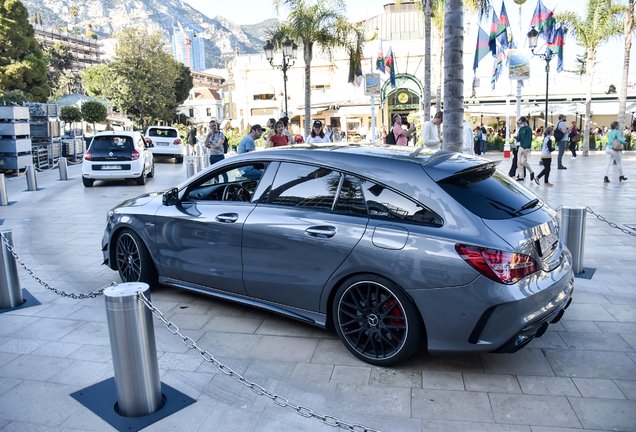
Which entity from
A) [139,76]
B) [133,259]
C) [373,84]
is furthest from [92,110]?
[133,259]

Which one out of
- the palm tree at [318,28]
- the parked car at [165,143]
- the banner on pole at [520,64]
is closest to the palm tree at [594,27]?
the banner on pole at [520,64]

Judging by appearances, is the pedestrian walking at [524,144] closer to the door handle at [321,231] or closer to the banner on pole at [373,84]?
the banner on pole at [373,84]

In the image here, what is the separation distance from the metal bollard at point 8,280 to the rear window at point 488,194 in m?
4.15

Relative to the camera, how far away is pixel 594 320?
15.1 feet

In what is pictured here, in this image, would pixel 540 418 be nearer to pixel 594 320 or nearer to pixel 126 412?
pixel 594 320

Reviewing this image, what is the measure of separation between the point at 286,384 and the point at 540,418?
162 cm

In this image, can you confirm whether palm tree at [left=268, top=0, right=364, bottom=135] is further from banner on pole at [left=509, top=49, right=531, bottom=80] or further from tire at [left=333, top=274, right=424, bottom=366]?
tire at [left=333, top=274, right=424, bottom=366]

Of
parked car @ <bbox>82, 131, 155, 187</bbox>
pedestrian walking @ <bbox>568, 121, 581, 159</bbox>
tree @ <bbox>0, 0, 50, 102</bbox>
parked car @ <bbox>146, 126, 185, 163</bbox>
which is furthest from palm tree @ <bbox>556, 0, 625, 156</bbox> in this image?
tree @ <bbox>0, 0, 50, 102</bbox>

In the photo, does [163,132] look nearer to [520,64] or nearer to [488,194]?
[520,64]

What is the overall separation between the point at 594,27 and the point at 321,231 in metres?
29.8

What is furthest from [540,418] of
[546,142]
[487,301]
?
[546,142]

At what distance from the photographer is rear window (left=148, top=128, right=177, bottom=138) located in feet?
81.5

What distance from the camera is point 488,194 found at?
3703 millimetres

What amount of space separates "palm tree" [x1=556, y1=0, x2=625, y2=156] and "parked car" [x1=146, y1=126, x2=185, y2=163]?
67.0ft
